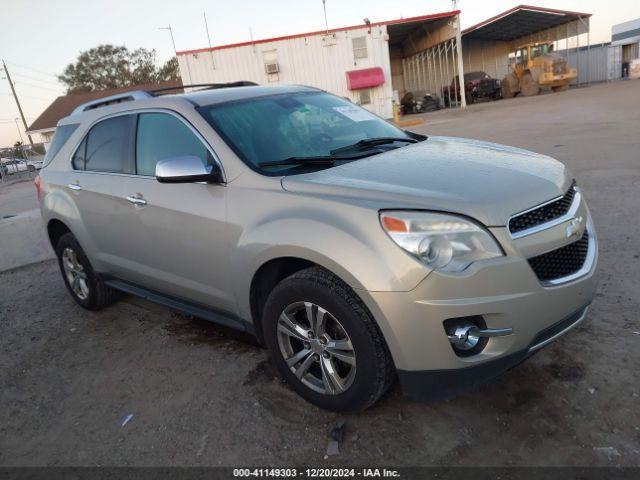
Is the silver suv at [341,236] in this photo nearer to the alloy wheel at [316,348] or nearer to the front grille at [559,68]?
the alloy wheel at [316,348]

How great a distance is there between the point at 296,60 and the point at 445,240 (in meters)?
25.5

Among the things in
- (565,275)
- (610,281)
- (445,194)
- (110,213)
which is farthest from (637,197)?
(110,213)

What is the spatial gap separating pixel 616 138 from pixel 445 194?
9.62 meters

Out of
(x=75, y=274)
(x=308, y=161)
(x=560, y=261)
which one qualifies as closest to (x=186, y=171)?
(x=308, y=161)

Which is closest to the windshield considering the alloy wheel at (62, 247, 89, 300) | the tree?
the alloy wheel at (62, 247, 89, 300)

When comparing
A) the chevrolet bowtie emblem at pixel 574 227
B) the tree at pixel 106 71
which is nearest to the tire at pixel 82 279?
the chevrolet bowtie emblem at pixel 574 227

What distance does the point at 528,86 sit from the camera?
3133 centimetres

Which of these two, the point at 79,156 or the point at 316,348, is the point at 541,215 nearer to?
the point at 316,348

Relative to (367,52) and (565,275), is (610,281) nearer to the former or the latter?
(565,275)

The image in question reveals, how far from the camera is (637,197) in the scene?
19.4ft

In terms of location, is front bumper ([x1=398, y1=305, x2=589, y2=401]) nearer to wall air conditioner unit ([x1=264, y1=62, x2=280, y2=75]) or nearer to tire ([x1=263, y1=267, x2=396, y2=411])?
tire ([x1=263, y1=267, x2=396, y2=411])

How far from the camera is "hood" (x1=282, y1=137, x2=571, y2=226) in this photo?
2.38 metres

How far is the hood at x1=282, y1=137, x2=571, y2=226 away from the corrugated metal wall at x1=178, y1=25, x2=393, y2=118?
23924 millimetres

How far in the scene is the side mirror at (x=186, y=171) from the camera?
2949 millimetres
